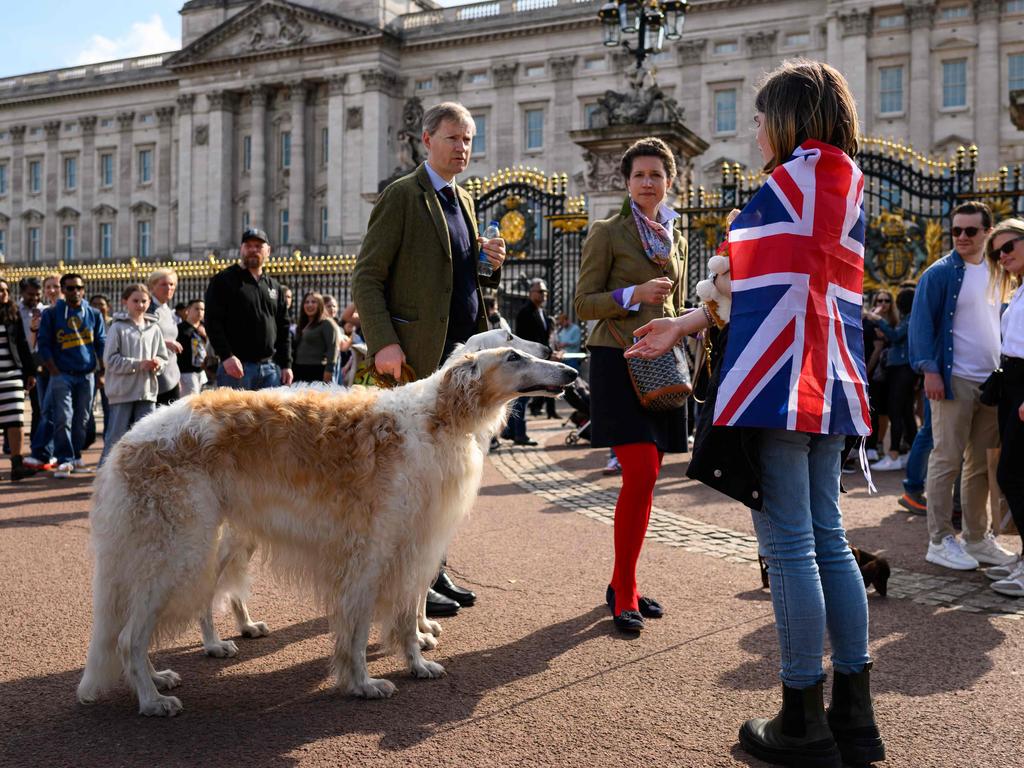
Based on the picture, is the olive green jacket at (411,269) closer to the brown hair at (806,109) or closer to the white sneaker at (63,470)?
the brown hair at (806,109)

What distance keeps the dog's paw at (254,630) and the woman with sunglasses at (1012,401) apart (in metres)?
4.20

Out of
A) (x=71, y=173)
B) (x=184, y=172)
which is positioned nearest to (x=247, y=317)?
(x=184, y=172)

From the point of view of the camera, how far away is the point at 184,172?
60125mm

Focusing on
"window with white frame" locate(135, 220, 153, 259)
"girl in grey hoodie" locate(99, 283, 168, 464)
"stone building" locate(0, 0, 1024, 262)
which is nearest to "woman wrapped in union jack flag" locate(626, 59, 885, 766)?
"girl in grey hoodie" locate(99, 283, 168, 464)

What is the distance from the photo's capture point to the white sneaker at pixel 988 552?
636 cm

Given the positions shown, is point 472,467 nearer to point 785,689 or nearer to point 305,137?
point 785,689

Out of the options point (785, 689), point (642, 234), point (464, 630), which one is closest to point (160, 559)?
point (464, 630)

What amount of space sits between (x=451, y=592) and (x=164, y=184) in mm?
63902

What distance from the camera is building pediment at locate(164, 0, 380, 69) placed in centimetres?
5528

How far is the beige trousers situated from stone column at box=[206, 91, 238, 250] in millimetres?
55949

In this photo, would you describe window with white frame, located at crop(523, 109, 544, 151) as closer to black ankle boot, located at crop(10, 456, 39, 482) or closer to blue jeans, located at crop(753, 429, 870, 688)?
black ankle boot, located at crop(10, 456, 39, 482)

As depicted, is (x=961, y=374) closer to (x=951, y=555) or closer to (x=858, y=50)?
(x=951, y=555)

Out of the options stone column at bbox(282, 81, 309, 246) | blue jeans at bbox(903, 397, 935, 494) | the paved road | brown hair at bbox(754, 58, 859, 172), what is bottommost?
the paved road

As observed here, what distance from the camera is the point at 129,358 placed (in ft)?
30.7
